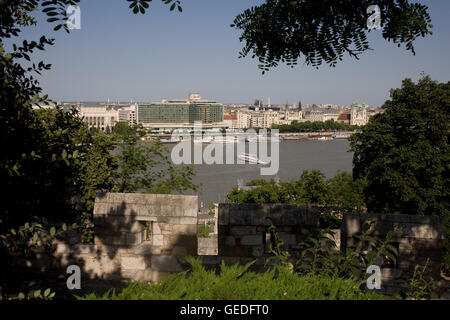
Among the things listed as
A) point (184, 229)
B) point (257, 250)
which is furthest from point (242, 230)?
point (184, 229)

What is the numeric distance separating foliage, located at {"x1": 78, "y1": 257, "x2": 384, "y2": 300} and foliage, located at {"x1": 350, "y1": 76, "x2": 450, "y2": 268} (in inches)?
572

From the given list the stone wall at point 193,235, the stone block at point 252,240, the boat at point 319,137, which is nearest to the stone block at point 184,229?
the stone wall at point 193,235

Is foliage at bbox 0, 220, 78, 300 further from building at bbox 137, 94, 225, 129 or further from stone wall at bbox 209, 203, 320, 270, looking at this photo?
building at bbox 137, 94, 225, 129

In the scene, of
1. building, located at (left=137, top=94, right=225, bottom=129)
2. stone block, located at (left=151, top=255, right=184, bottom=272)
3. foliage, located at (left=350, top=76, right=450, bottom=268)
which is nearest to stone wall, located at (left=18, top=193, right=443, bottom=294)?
stone block, located at (left=151, top=255, right=184, bottom=272)

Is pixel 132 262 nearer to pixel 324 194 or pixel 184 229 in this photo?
pixel 184 229

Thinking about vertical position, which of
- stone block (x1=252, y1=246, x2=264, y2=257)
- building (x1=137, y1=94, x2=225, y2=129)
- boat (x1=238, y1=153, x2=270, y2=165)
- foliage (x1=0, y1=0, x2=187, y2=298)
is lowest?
boat (x1=238, y1=153, x2=270, y2=165)

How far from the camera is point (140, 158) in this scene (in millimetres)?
12133

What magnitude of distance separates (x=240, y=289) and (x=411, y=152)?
1560 centimetres

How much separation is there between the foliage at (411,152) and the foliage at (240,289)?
572 inches

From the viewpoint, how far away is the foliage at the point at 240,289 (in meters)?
2.41

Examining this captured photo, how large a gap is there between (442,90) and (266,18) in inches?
629

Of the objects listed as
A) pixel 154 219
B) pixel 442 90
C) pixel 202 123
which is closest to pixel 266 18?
pixel 154 219

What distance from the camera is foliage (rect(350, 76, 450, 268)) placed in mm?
15883
